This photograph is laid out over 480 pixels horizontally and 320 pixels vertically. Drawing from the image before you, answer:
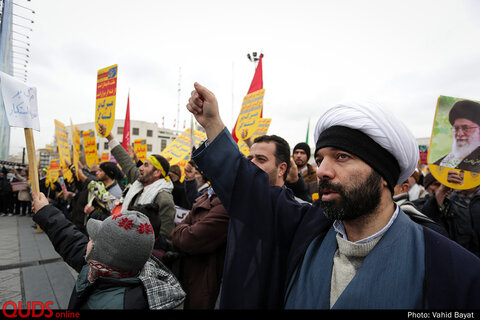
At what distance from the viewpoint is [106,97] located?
4414 mm

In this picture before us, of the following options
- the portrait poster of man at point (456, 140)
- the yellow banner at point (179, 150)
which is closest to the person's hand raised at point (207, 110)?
the portrait poster of man at point (456, 140)

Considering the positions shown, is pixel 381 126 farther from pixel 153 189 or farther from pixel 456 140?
pixel 153 189

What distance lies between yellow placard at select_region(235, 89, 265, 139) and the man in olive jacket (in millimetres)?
1466

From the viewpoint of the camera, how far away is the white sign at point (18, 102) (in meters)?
2.02

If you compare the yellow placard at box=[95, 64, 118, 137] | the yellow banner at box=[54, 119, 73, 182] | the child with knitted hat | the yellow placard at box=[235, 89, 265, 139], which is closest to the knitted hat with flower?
the child with knitted hat

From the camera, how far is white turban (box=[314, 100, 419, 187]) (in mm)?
1253

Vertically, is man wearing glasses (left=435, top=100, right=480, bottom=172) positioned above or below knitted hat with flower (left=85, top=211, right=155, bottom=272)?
above

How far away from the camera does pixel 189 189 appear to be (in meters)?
5.32

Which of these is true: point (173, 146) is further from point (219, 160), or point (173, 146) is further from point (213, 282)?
point (219, 160)

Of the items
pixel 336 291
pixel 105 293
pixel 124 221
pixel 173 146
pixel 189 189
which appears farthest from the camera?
pixel 173 146

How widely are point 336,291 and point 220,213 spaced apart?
135 cm

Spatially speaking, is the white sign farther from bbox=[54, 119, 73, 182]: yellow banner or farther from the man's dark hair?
bbox=[54, 119, 73, 182]: yellow banner

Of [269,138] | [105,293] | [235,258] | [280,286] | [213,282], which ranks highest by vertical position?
[269,138]

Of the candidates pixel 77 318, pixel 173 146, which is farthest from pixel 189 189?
pixel 77 318
